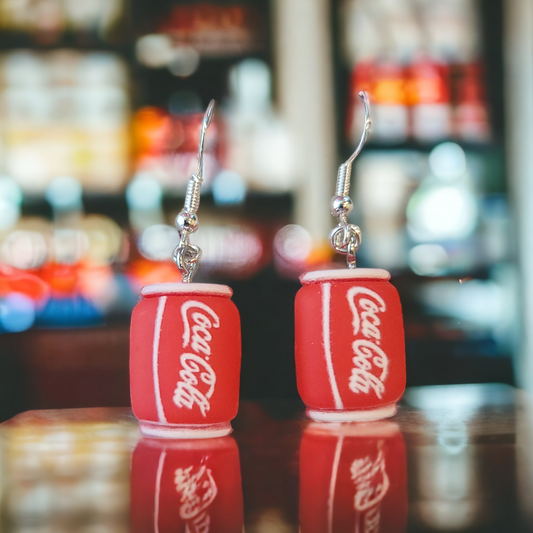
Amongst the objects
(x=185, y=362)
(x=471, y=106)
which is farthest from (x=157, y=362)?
(x=471, y=106)

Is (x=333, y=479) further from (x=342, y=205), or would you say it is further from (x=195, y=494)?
(x=342, y=205)

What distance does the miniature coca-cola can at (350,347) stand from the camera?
0.62 meters

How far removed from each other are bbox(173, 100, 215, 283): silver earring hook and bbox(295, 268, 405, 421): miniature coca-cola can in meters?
0.13

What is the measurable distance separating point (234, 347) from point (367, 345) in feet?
0.45

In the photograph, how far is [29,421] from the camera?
72 cm

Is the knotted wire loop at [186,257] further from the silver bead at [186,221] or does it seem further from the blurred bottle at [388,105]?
the blurred bottle at [388,105]

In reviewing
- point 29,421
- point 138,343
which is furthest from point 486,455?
point 29,421

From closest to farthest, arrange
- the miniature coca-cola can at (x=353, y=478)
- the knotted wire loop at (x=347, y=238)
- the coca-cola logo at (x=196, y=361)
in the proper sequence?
the miniature coca-cola can at (x=353, y=478) < the coca-cola logo at (x=196, y=361) < the knotted wire loop at (x=347, y=238)

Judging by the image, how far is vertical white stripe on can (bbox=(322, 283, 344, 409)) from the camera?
62cm

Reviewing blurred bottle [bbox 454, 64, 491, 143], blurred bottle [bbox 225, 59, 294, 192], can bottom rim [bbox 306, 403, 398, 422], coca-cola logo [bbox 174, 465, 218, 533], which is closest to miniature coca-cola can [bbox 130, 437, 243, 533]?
coca-cola logo [bbox 174, 465, 218, 533]

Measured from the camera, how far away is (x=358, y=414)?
0.63 meters

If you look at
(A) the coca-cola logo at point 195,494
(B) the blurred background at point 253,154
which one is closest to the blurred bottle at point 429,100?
(B) the blurred background at point 253,154

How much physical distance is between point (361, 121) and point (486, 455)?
187cm

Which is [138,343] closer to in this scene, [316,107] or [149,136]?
[149,136]
